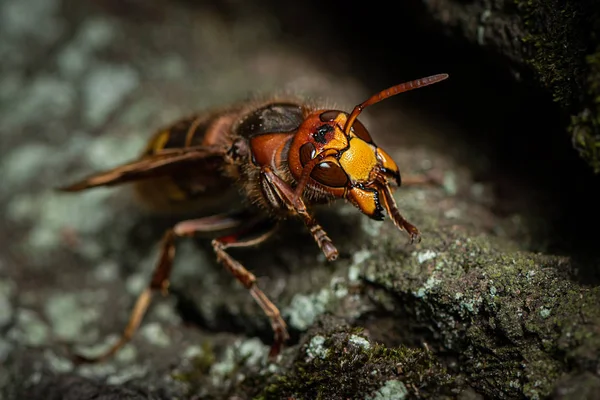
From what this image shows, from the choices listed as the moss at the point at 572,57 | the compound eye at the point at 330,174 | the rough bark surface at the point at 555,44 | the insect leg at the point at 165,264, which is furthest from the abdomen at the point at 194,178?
the moss at the point at 572,57

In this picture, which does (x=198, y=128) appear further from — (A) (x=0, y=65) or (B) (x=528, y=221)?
(A) (x=0, y=65)

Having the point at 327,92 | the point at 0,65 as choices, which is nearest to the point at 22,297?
the point at 0,65

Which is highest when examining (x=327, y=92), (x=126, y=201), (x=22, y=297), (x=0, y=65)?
(x=0, y=65)

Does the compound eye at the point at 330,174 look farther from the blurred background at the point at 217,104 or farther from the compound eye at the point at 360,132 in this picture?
the blurred background at the point at 217,104

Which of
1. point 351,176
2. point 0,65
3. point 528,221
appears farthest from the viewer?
point 0,65

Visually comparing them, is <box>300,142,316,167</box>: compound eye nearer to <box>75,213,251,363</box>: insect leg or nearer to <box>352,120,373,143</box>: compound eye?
<box>352,120,373,143</box>: compound eye

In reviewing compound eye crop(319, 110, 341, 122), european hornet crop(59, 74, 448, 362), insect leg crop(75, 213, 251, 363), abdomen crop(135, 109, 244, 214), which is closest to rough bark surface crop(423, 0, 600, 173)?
european hornet crop(59, 74, 448, 362)

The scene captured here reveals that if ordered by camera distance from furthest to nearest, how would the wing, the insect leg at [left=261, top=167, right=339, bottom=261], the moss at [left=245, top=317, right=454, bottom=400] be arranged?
the wing, the insect leg at [left=261, top=167, right=339, bottom=261], the moss at [left=245, top=317, right=454, bottom=400]
